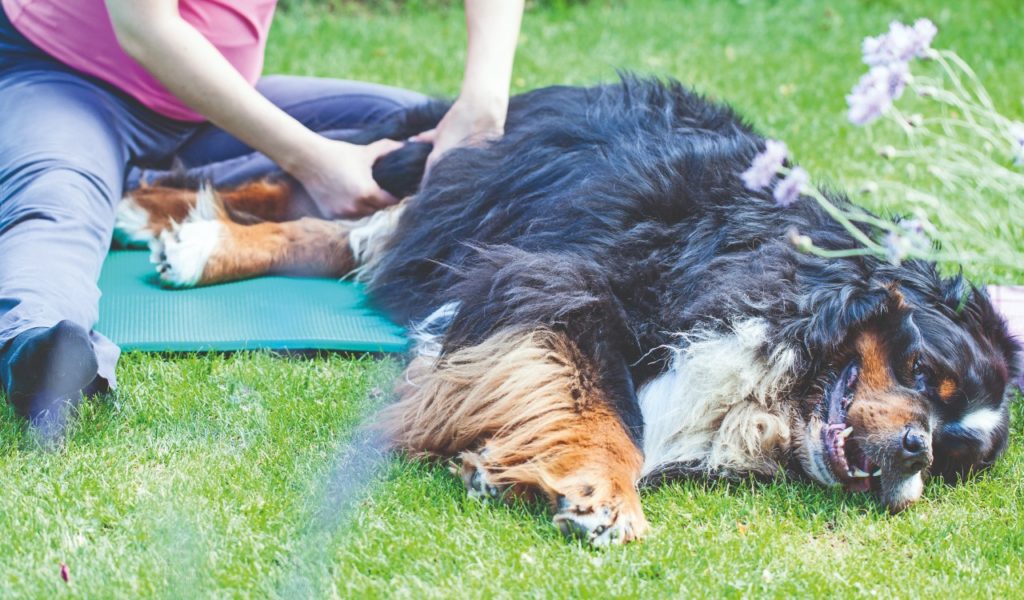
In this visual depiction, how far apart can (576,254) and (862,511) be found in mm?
999

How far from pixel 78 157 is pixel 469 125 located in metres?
1.29

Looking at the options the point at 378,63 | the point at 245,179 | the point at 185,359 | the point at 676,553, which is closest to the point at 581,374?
the point at 676,553

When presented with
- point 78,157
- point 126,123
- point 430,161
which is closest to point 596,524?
point 430,161

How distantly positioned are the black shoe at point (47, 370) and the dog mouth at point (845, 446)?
1.85 m

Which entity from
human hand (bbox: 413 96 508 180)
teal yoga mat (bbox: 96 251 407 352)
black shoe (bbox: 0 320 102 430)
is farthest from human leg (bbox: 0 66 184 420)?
human hand (bbox: 413 96 508 180)

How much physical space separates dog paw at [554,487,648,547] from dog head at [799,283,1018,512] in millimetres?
612

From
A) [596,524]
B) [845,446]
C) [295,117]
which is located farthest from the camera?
[295,117]

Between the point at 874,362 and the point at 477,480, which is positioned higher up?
the point at 874,362

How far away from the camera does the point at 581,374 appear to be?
2840 mm

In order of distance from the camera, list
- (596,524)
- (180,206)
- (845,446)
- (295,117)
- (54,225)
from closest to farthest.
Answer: (596,524) < (845,446) < (54,225) < (180,206) < (295,117)

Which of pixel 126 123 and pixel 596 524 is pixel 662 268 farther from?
pixel 126 123

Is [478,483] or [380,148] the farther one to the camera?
[380,148]

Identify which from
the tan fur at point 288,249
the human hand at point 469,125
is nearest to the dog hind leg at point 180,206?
the tan fur at point 288,249

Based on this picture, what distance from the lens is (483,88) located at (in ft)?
12.8
